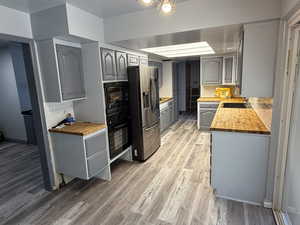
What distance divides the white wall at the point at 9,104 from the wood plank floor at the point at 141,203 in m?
1.68

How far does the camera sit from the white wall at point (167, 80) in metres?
5.74

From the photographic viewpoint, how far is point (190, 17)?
2.08 m

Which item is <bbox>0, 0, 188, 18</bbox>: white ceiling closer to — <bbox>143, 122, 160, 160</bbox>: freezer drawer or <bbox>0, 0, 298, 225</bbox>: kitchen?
<bbox>0, 0, 298, 225</bbox>: kitchen

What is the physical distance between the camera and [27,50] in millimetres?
2305

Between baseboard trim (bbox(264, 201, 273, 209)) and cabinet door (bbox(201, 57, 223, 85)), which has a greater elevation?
cabinet door (bbox(201, 57, 223, 85))

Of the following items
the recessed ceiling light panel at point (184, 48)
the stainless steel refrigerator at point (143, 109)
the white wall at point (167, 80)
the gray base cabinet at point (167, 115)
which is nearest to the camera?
the stainless steel refrigerator at point (143, 109)

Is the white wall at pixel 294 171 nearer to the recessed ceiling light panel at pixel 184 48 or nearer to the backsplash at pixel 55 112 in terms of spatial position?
the recessed ceiling light panel at pixel 184 48

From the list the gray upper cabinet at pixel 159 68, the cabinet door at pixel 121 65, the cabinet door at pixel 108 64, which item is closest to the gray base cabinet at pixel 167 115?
the gray upper cabinet at pixel 159 68

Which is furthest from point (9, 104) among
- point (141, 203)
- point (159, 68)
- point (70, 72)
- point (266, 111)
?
point (266, 111)

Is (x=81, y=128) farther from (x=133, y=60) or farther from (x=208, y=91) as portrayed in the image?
(x=208, y=91)

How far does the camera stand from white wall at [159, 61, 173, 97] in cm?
574

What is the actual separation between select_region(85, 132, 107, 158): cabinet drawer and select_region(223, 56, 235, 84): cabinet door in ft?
12.1


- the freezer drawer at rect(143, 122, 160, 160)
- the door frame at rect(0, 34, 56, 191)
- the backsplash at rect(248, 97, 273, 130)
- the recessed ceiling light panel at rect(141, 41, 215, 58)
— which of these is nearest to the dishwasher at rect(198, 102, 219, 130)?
the recessed ceiling light panel at rect(141, 41, 215, 58)


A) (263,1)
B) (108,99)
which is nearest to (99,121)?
(108,99)
